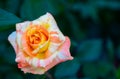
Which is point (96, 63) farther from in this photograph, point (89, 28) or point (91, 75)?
point (89, 28)

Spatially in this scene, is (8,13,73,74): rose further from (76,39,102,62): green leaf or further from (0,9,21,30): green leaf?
(76,39,102,62): green leaf

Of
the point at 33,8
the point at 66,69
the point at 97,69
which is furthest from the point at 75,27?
the point at 33,8

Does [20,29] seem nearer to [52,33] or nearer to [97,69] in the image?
[52,33]

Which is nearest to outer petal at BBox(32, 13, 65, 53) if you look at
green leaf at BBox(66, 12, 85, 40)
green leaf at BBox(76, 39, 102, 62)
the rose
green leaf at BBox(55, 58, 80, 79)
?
the rose

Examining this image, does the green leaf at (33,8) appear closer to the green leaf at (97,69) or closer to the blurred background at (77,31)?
the blurred background at (77,31)

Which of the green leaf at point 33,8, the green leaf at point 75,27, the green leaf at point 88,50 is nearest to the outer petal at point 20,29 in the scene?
the green leaf at point 33,8
